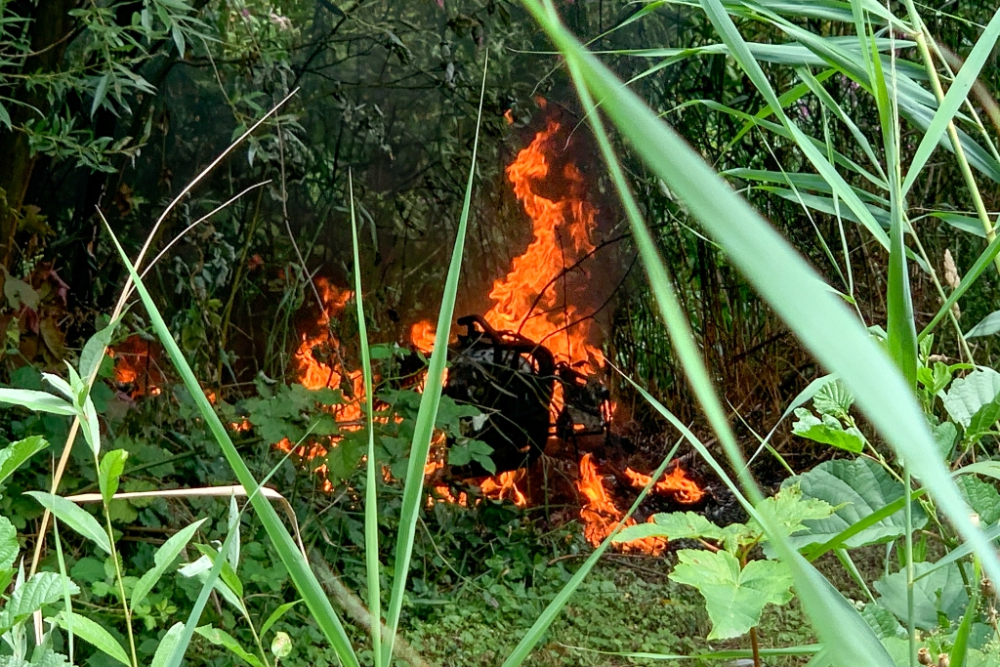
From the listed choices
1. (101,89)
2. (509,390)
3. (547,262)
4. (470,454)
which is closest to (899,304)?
(101,89)

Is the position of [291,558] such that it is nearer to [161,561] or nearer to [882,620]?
[161,561]

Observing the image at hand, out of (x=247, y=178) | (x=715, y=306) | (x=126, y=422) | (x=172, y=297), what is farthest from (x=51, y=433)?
(x=715, y=306)

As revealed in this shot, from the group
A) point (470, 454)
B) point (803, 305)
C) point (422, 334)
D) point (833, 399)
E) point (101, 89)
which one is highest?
point (101, 89)

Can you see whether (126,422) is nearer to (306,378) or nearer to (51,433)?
(51,433)

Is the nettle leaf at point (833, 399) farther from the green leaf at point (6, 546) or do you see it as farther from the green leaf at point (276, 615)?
the green leaf at point (6, 546)

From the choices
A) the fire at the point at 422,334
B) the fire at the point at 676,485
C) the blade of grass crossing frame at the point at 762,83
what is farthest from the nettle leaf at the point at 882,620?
the fire at the point at 422,334

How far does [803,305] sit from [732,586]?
17.1 inches

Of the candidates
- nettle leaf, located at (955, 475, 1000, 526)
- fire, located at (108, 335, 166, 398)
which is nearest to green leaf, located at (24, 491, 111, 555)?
nettle leaf, located at (955, 475, 1000, 526)

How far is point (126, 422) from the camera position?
2377mm

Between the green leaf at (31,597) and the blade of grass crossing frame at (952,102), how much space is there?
47 cm

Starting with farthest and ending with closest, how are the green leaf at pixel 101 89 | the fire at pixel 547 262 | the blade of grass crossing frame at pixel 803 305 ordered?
the fire at pixel 547 262 → the green leaf at pixel 101 89 → the blade of grass crossing frame at pixel 803 305

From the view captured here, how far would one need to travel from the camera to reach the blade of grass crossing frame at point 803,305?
153mm

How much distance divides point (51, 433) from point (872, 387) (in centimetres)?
210

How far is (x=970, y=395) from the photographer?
60 centimetres
